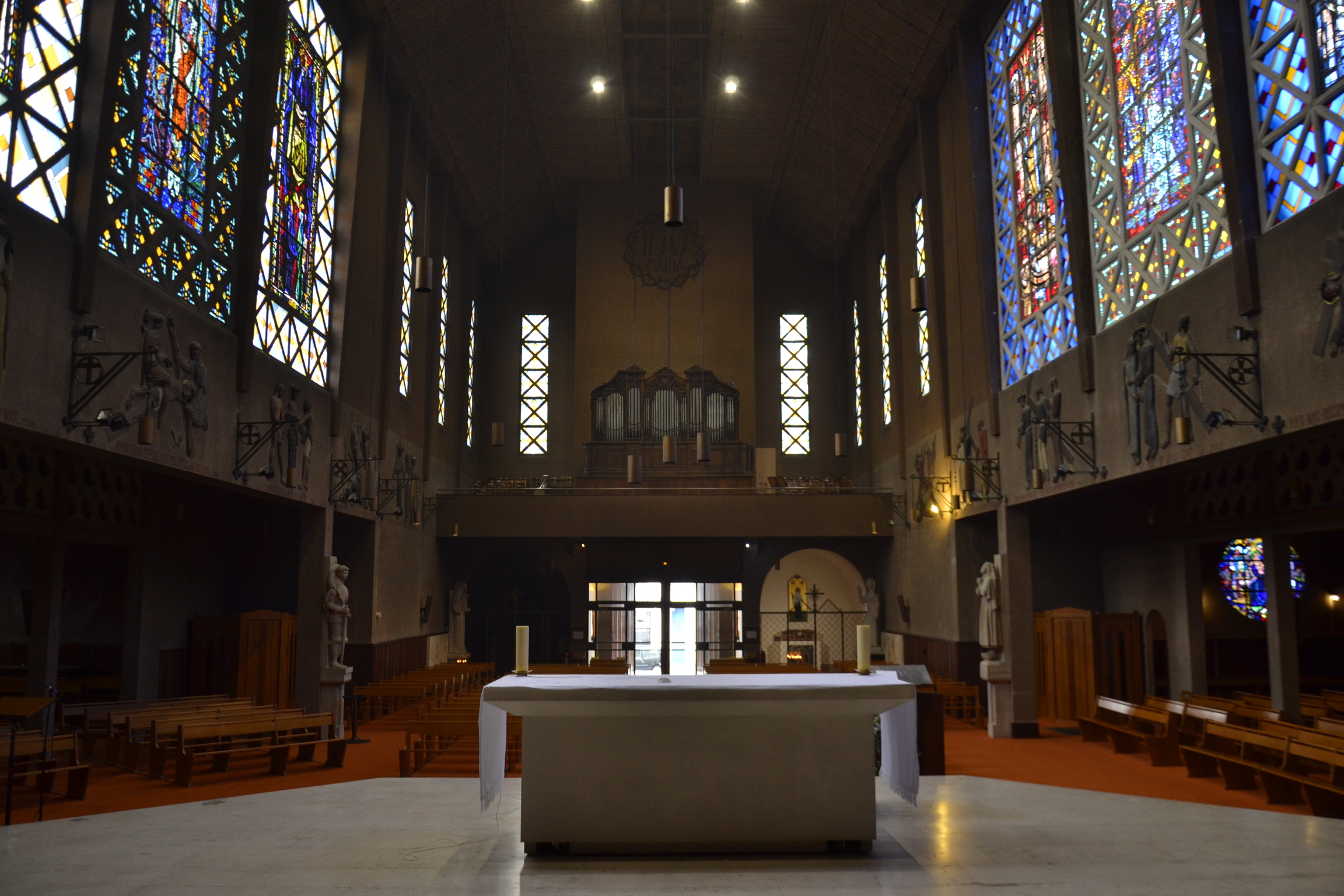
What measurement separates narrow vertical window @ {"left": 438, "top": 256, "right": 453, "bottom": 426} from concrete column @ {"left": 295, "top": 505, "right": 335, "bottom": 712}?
6588 mm

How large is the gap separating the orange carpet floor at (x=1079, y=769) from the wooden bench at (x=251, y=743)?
6823 millimetres

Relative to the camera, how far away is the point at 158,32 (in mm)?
9664

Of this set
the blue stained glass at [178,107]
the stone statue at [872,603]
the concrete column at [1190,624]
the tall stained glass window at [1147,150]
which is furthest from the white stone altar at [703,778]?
the stone statue at [872,603]

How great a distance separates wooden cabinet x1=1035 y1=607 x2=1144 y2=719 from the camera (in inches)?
568

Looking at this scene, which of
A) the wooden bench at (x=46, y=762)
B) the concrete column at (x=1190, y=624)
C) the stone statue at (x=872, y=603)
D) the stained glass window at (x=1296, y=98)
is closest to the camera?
the stained glass window at (x=1296, y=98)

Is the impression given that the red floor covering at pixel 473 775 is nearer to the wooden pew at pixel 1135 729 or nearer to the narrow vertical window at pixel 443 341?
the wooden pew at pixel 1135 729

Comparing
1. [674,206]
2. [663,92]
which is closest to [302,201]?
[674,206]

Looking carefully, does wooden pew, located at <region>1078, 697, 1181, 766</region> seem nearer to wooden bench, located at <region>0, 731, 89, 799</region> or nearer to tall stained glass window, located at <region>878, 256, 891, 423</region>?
tall stained glass window, located at <region>878, 256, 891, 423</region>

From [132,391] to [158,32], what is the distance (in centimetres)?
385

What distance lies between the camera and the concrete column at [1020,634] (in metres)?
13.0

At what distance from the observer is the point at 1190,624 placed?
1364 cm

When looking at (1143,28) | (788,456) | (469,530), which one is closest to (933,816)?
(1143,28)

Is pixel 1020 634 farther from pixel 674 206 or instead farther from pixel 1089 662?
pixel 674 206

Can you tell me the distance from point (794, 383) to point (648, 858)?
67.1 feet
